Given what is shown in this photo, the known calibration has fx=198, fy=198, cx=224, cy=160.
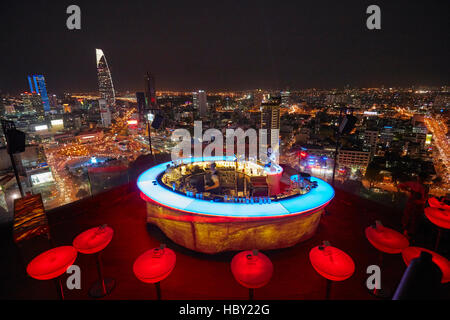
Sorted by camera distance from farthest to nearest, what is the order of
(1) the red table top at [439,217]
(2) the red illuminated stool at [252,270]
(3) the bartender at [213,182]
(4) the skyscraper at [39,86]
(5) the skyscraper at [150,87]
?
(4) the skyscraper at [39,86]
(5) the skyscraper at [150,87]
(3) the bartender at [213,182]
(1) the red table top at [439,217]
(2) the red illuminated stool at [252,270]

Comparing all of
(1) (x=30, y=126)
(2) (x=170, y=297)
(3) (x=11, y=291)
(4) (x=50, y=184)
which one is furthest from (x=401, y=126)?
(1) (x=30, y=126)

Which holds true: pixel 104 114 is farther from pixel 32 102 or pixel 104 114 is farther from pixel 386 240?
pixel 386 240

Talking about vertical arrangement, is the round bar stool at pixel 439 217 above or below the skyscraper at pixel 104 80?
below

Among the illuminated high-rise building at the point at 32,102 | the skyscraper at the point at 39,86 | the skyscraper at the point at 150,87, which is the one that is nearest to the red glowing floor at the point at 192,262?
the skyscraper at the point at 150,87

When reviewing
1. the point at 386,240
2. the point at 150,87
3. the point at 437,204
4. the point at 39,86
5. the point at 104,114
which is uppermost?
the point at 39,86

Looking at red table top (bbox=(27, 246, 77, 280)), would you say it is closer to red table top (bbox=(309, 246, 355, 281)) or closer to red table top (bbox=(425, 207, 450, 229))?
red table top (bbox=(309, 246, 355, 281))

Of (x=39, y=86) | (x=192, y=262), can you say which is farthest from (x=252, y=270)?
(x=39, y=86)

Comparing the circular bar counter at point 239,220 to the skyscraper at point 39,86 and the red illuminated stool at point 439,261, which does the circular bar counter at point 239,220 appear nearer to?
the red illuminated stool at point 439,261
